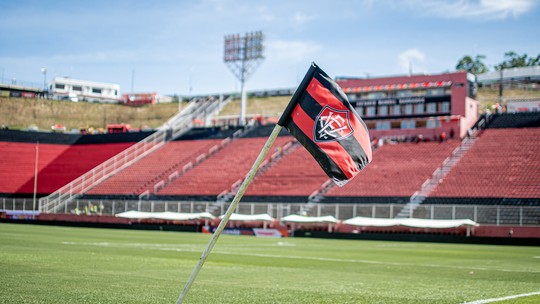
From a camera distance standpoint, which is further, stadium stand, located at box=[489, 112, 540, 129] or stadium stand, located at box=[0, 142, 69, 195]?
stadium stand, located at box=[0, 142, 69, 195]

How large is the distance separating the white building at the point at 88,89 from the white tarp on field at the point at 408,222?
60265 mm

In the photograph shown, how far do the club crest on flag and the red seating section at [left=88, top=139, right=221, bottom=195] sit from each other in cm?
5584

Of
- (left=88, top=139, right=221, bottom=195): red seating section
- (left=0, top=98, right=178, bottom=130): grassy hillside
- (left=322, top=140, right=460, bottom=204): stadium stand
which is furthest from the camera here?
Answer: (left=88, top=139, right=221, bottom=195): red seating section

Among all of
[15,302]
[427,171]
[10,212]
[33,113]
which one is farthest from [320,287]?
[33,113]

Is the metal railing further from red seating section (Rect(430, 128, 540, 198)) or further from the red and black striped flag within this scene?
the red and black striped flag

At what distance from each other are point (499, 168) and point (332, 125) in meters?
46.6

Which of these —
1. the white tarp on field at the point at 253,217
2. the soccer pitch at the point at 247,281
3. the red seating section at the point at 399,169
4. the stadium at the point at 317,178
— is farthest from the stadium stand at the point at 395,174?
the soccer pitch at the point at 247,281

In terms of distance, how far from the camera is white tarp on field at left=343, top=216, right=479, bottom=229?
4097 cm

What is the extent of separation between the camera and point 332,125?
6.43m

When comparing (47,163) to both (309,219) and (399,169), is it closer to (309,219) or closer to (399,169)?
(309,219)

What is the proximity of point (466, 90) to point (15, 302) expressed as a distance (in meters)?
52.8

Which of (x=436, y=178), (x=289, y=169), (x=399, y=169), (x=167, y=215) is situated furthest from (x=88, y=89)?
(x=436, y=178)

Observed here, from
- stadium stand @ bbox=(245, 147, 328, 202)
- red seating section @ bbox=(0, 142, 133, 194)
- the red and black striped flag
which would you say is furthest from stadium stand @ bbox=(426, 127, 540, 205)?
the red and black striped flag

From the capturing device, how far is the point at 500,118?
59188 millimetres
